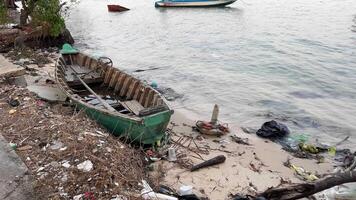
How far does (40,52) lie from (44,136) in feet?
38.9

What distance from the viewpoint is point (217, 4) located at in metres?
34.5

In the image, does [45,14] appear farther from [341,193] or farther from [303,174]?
[341,193]

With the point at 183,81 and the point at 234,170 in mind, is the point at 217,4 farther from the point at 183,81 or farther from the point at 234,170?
the point at 234,170

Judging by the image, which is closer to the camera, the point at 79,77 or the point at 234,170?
the point at 234,170

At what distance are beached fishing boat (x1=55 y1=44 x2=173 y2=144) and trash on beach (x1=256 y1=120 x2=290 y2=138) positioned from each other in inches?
122

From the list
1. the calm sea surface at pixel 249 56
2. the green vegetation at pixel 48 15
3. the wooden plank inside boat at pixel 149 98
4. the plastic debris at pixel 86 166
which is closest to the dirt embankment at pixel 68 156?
the plastic debris at pixel 86 166

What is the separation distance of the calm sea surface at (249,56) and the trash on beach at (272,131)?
681mm

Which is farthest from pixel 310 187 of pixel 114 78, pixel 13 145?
pixel 114 78

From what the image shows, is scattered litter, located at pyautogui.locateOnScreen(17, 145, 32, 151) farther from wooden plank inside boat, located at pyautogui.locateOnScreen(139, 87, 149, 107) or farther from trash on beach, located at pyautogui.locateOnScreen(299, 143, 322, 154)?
trash on beach, located at pyautogui.locateOnScreen(299, 143, 322, 154)

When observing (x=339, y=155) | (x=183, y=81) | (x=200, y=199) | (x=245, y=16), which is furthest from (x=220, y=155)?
(x=245, y=16)

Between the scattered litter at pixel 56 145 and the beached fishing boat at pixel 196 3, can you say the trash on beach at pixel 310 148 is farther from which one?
the beached fishing boat at pixel 196 3

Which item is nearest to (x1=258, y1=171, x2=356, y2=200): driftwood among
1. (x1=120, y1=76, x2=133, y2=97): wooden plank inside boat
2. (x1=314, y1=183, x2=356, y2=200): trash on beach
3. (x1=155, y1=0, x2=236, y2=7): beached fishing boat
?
(x1=314, y1=183, x2=356, y2=200): trash on beach

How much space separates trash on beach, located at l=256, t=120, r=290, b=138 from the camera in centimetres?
992

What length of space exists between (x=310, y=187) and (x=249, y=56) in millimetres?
13805
